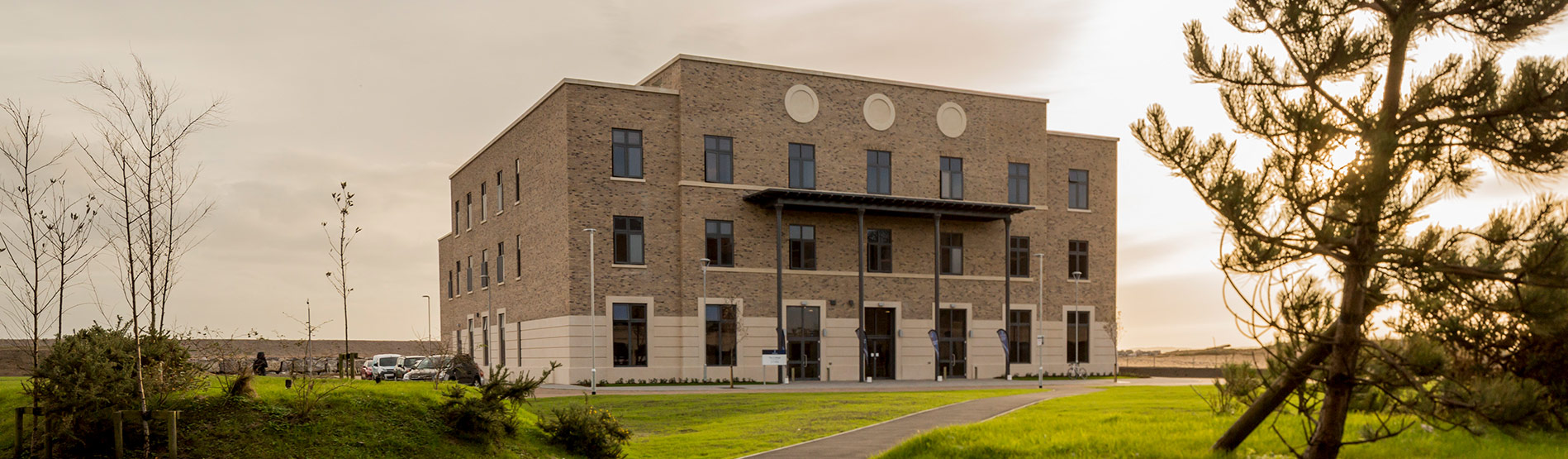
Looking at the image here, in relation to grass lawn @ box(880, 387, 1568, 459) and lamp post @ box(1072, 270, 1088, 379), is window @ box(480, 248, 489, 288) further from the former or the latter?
grass lawn @ box(880, 387, 1568, 459)

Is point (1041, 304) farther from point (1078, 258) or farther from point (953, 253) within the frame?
point (953, 253)

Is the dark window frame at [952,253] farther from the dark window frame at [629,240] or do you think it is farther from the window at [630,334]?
the window at [630,334]

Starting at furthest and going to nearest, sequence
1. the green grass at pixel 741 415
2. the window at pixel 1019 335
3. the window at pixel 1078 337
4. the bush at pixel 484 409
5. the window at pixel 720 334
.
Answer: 1. the window at pixel 1078 337
2. the window at pixel 1019 335
3. the window at pixel 720 334
4. the green grass at pixel 741 415
5. the bush at pixel 484 409

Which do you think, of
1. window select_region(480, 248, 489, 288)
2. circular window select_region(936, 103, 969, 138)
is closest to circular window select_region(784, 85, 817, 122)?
circular window select_region(936, 103, 969, 138)

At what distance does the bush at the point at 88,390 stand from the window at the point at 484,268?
44.0m

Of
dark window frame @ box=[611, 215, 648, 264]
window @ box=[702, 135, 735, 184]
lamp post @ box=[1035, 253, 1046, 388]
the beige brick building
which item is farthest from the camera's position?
lamp post @ box=[1035, 253, 1046, 388]

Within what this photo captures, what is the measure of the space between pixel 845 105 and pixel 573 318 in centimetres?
1629

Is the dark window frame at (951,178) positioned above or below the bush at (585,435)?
above

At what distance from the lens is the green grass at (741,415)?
1975cm

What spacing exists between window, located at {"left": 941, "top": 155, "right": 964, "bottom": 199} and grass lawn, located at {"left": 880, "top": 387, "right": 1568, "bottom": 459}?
35.3 metres

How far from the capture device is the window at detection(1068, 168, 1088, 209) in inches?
2329

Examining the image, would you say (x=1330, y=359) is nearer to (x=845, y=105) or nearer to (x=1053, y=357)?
(x=845, y=105)

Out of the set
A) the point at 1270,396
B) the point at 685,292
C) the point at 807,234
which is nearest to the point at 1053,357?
the point at 807,234

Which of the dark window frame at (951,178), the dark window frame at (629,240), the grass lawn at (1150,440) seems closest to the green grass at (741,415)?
the grass lawn at (1150,440)
